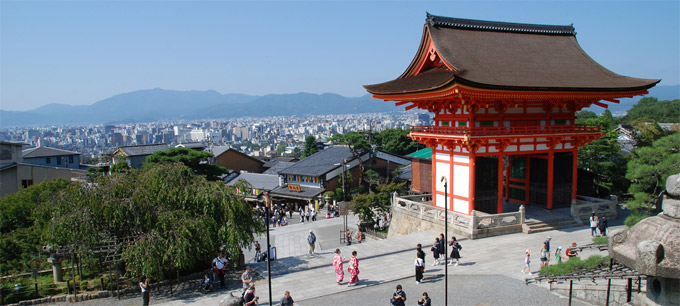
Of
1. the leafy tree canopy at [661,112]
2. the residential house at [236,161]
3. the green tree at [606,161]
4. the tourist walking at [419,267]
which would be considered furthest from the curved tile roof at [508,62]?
the leafy tree canopy at [661,112]

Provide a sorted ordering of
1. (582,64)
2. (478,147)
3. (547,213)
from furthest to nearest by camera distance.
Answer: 1. (582,64)
2. (547,213)
3. (478,147)

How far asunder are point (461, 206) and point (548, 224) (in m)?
3.84

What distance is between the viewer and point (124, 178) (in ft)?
56.4

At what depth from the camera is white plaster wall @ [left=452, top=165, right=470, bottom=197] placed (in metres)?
21.5

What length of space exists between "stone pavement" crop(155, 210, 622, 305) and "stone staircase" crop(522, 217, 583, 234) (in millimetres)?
303

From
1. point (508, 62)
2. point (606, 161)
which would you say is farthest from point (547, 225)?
point (606, 161)

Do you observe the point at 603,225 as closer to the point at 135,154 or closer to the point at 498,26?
the point at 498,26

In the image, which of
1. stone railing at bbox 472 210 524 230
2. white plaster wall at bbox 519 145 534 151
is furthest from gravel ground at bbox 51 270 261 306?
white plaster wall at bbox 519 145 534 151

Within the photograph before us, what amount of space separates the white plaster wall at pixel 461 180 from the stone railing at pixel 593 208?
5206 millimetres

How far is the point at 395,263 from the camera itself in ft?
57.4

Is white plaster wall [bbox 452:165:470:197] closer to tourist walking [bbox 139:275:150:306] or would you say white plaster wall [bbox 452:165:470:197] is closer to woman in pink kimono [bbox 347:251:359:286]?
woman in pink kimono [bbox 347:251:359:286]

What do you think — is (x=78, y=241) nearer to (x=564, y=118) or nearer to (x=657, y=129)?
(x=564, y=118)

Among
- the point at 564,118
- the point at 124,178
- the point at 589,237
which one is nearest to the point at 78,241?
the point at 124,178

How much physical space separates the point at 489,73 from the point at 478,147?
3.39 metres
